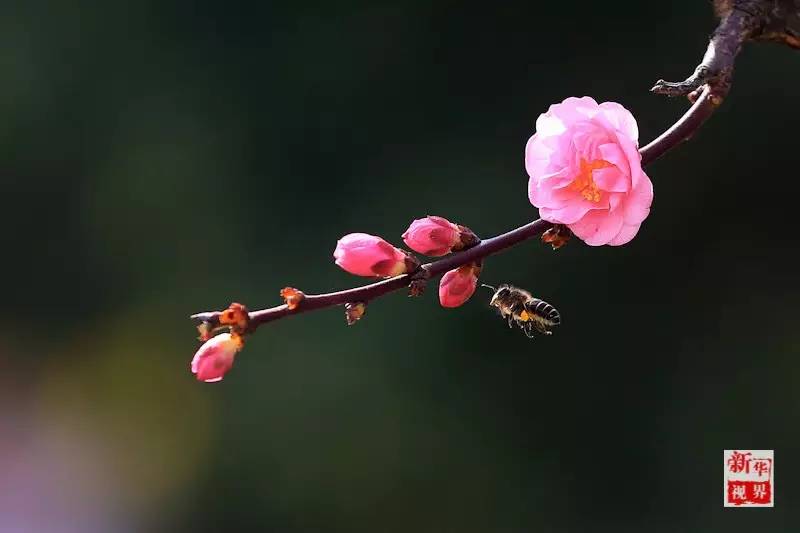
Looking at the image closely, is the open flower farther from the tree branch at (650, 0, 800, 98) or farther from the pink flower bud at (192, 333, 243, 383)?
Result: the pink flower bud at (192, 333, 243, 383)

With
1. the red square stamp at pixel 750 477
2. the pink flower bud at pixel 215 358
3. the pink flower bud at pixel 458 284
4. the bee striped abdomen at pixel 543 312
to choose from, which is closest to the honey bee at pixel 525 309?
the bee striped abdomen at pixel 543 312

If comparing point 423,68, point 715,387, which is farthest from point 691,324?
point 423,68

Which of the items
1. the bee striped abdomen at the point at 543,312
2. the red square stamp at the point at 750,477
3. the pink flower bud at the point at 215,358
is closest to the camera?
the pink flower bud at the point at 215,358

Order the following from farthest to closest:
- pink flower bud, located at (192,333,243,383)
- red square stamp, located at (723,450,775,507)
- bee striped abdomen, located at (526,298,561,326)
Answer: red square stamp, located at (723,450,775,507)
bee striped abdomen, located at (526,298,561,326)
pink flower bud, located at (192,333,243,383)

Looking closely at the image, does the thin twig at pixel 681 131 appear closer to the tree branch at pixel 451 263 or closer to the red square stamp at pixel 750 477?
the tree branch at pixel 451 263

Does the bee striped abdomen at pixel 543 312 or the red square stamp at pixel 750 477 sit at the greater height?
the bee striped abdomen at pixel 543 312

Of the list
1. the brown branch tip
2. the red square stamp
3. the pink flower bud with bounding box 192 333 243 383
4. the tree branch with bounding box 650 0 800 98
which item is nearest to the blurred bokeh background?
the red square stamp

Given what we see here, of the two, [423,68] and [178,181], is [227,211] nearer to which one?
[178,181]
